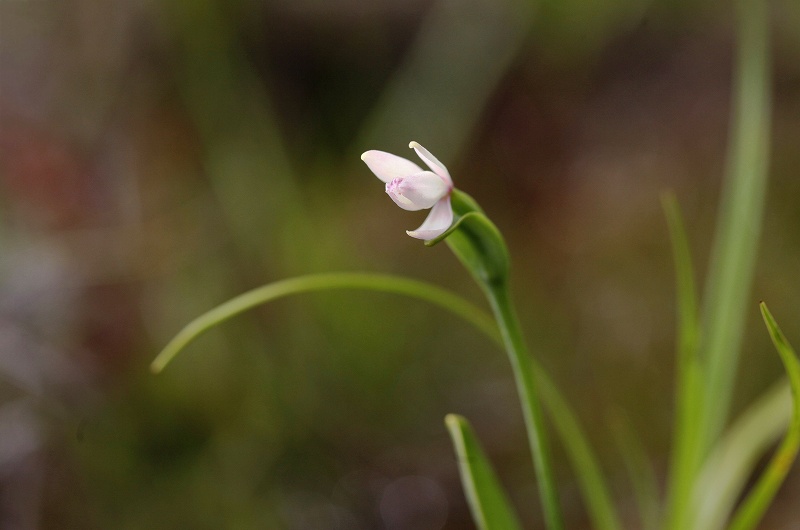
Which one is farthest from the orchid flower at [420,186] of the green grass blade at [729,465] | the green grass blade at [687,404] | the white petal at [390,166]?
the green grass blade at [729,465]

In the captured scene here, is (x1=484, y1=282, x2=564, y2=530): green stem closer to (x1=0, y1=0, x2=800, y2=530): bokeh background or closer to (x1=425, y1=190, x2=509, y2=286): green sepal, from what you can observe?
(x1=425, y1=190, x2=509, y2=286): green sepal

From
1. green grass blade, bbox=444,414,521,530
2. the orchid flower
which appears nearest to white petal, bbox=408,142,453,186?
the orchid flower

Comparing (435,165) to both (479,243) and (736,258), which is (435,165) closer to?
(479,243)

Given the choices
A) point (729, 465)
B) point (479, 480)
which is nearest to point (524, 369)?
point (479, 480)

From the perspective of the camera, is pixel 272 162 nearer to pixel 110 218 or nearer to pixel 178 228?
pixel 178 228

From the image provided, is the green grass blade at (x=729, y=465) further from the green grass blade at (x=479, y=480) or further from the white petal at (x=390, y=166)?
the white petal at (x=390, y=166)

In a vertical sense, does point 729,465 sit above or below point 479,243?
below

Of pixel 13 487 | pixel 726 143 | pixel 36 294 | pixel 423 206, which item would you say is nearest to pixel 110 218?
pixel 36 294
